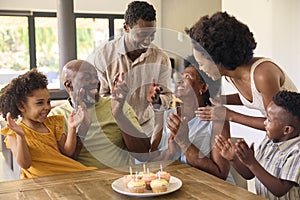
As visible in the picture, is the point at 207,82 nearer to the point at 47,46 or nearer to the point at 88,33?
the point at 47,46

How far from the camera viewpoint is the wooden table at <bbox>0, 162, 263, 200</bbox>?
148 cm

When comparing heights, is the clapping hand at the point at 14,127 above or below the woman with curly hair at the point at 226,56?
below

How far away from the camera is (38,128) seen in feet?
6.32

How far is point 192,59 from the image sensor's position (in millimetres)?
1961

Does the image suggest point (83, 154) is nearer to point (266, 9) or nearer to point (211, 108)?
point (211, 108)

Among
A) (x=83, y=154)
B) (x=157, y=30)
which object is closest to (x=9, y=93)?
(x=83, y=154)

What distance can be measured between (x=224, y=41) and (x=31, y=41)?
222 inches

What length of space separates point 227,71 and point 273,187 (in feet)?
2.03

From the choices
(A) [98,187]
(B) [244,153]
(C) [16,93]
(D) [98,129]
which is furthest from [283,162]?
(C) [16,93]

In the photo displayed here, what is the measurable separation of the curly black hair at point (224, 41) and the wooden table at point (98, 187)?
21.8 inches

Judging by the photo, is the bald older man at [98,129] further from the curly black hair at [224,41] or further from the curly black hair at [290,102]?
the curly black hair at [290,102]

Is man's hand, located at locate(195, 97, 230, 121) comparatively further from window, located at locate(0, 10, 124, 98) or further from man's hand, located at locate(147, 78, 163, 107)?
window, located at locate(0, 10, 124, 98)

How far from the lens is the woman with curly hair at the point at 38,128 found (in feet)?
6.06

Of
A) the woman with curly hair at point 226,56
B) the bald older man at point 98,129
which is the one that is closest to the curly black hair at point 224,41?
the woman with curly hair at point 226,56
